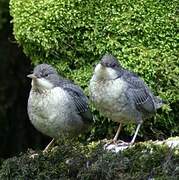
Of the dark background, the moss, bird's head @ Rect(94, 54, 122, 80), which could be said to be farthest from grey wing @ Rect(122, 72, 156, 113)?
the dark background

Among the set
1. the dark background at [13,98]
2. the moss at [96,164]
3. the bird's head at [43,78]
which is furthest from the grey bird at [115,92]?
the dark background at [13,98]

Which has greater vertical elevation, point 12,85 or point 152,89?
point 152,89

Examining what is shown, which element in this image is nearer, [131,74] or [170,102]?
[131,74]

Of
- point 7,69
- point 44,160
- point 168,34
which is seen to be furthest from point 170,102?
point 7,69

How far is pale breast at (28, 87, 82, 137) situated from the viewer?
6074 millimetres

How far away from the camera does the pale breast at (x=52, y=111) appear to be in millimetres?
6074

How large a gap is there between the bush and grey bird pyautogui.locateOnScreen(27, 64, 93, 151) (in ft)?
2.45

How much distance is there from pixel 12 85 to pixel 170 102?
2.70m

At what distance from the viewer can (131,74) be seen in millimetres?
6203

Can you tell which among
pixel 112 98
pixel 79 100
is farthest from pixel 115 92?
pixel 79 100

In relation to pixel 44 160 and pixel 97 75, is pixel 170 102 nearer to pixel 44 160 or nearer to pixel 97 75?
pixel 97 75

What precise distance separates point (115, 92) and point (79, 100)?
499 mm

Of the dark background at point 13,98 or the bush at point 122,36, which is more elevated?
the bush at point 122,36

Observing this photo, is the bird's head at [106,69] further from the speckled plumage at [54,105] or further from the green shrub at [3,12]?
the green shrub at [3,12]
